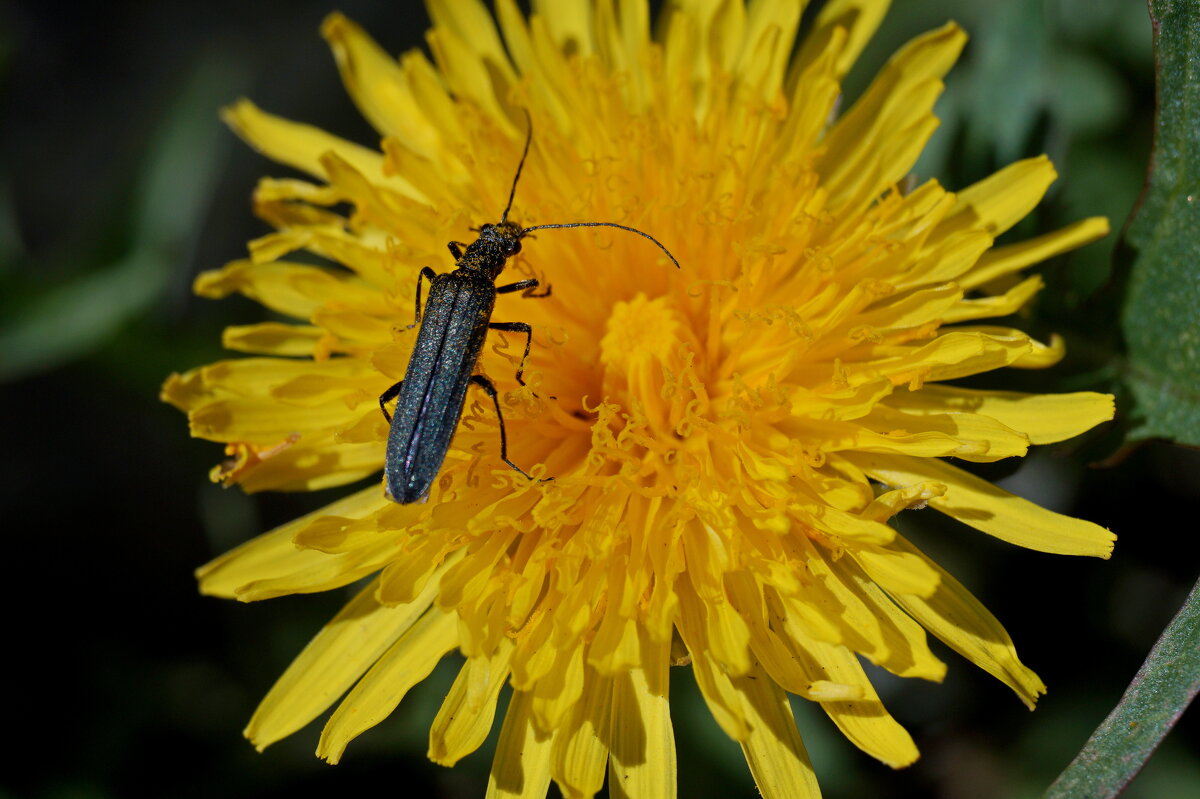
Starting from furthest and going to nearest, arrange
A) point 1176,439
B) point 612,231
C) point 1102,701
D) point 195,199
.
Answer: point 195,199, point 1102,701, point 612,231, point 1176,439

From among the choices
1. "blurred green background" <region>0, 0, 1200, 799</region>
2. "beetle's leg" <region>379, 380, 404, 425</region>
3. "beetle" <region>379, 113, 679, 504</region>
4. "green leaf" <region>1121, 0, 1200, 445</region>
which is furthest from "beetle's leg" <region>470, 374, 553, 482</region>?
"green leaf" <region>1121, 0, 1200, 445</region>

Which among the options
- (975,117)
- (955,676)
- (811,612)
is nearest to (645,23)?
(975,117)

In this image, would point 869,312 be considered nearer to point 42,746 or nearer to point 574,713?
point 574,713

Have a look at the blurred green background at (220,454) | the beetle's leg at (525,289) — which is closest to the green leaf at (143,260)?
the blurred green background at (220,454)

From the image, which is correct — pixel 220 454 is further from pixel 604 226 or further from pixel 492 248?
pixel 604 226

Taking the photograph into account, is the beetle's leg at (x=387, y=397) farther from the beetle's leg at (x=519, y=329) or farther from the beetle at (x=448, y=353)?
the beetle's leg at (x=519, y=329)
